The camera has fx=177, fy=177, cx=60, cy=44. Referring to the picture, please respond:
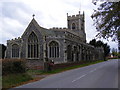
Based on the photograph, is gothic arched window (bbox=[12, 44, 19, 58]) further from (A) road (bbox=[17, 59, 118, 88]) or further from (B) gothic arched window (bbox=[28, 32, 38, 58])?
(A) road (bbox=[17, 59, 118, 88])

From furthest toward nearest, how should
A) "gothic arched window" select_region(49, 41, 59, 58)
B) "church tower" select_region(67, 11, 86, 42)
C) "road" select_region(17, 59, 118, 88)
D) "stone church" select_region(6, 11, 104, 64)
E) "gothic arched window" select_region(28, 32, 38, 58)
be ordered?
"church tower" select_region(67, 11, 86, 42)
"gothic arched window" select_region(28, 32, 38, 58)
"gothic arched window" select_region(49, 41, 59, 58)
"stone church" select_region(6, 11, 104, 64)
"road" select_region(17, 59, 118, 88)

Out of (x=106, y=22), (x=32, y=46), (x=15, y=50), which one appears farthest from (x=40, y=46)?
(x=106, y=22)

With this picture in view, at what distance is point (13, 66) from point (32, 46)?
27.3 m

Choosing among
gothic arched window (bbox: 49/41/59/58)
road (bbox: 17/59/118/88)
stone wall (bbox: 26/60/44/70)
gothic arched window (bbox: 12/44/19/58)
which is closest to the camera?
road (bbox: 17/59/118/88)

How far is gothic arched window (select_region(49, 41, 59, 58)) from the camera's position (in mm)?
43812

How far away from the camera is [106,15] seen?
22125mm

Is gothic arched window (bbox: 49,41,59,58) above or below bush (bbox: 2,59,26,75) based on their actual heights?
above

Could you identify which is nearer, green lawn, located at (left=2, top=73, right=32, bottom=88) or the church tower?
green lawn, located at (left=2, top=73, right=32, bottom=88)

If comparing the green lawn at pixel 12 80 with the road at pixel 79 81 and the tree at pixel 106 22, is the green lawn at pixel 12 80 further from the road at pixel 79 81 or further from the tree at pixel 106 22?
the tree at pixel 106 22

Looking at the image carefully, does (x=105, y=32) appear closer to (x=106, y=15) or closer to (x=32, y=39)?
(x=106, y=15)

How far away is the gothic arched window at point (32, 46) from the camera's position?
146 ft

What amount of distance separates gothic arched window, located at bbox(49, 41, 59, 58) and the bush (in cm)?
2425

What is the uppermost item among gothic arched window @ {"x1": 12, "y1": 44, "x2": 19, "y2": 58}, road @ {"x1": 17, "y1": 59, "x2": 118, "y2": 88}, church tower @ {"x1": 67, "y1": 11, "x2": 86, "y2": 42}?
church tower @ {"x1": 67, "y1": 11, "x2": 86, "y2": 42}

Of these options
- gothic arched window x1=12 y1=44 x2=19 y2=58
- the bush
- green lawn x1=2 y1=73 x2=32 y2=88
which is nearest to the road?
green lawn x1=2 y1=73 x2=32 y2=88
